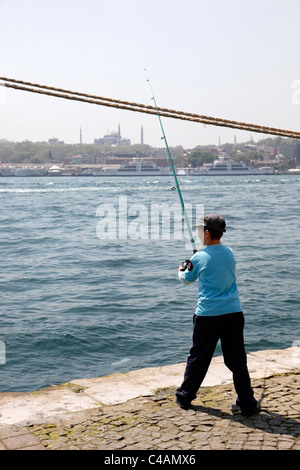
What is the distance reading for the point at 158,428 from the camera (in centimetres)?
376

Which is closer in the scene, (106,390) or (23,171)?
(106,390)

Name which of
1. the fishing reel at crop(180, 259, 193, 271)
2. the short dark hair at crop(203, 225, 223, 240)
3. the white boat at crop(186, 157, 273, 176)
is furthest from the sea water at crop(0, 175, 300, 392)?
the white boat at crop(186, 157, 273, 176)

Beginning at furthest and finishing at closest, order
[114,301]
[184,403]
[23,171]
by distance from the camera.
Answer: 1. [23,171]
2. [114,301]
3. [184,403]

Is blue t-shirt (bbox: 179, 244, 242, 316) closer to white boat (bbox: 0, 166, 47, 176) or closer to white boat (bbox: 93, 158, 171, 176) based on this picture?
white boat (bbox: 93, 158, 171, 176)

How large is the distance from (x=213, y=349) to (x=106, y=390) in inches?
39.3

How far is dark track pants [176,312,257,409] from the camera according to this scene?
4.03 metres

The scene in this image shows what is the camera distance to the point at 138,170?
421 feet

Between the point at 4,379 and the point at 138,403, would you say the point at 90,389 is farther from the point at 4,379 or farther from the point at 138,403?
the point at 4,379

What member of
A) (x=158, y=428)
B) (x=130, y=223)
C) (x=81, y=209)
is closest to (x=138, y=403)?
(x=158, y=428)

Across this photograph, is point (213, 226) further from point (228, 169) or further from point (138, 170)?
point (138, 170)

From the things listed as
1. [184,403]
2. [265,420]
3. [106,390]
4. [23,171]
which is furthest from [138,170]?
[265,420]

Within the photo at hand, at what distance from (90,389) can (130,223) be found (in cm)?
2816

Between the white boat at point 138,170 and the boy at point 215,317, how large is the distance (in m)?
121

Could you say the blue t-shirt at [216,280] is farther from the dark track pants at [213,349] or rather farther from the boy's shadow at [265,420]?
the boy's shadow at [265,420]
